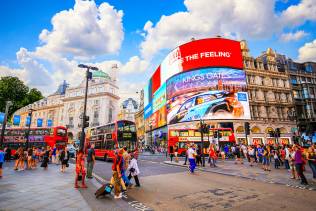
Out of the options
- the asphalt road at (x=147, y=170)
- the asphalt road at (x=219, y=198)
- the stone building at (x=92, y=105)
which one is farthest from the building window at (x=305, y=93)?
the stone building at (x=92, y=105)

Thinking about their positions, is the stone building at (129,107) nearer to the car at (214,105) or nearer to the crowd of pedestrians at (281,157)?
the car at (214,105)

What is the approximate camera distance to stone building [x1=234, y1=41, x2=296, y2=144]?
37.1m

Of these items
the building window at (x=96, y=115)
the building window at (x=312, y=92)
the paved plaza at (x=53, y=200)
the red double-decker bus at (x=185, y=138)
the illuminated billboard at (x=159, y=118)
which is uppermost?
the building window at (x=312, y=92)

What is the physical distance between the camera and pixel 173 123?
3978 centimetres

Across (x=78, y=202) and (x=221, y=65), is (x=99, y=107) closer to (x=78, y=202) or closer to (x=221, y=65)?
(x=221, y=65)

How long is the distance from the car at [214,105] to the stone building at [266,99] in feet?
10.7

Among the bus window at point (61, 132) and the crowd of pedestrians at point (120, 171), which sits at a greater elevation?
the bus window at point (61, 132)

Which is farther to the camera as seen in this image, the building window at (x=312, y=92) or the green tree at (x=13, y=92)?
the green tree at (x=13, y=92)

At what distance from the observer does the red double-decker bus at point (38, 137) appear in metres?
23.4

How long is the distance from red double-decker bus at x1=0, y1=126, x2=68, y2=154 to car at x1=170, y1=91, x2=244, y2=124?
73.7ft

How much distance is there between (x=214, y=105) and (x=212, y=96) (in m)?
1.75

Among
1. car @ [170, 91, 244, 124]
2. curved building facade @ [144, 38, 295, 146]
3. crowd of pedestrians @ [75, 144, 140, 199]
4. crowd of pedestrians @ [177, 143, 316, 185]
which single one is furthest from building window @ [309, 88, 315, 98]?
crowd of pedestrians @ [75, 144, 140, 199]

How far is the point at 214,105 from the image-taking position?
117 ft

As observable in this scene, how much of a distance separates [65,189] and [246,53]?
141 feet
